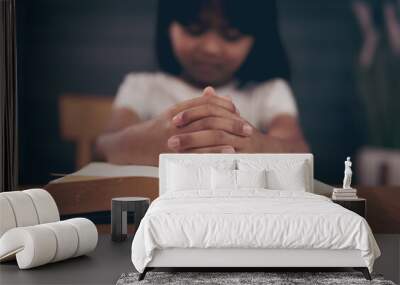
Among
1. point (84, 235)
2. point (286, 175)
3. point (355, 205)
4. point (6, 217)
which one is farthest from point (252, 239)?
point (355, 205)

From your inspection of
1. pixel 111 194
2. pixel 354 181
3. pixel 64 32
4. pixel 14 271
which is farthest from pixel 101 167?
pixel 354 181

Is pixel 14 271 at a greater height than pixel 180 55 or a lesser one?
lesser

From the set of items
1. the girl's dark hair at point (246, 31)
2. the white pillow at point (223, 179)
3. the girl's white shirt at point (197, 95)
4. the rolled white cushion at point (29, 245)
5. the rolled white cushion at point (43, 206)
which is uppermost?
the girl's dark hair at point (246, 31)

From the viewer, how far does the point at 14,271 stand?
17.4ft

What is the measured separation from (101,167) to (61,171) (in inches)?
18.9

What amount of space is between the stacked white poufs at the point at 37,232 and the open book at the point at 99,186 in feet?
5.01

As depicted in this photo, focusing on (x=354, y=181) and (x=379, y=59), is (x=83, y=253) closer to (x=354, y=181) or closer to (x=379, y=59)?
(x=354, y=181)

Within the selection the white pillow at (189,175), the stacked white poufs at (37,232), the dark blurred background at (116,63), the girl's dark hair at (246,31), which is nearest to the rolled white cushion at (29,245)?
the stacked white poufs at (37,232)

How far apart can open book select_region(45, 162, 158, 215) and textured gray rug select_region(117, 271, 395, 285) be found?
242 centimetres

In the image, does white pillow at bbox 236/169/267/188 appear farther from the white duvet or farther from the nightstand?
the white duvet

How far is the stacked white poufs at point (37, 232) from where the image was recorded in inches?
209

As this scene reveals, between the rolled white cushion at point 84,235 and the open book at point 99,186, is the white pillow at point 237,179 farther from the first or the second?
the rolled white cushion at point 84,235

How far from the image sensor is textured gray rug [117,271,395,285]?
4.87 m

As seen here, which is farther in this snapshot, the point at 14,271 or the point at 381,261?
the point at 381,261
